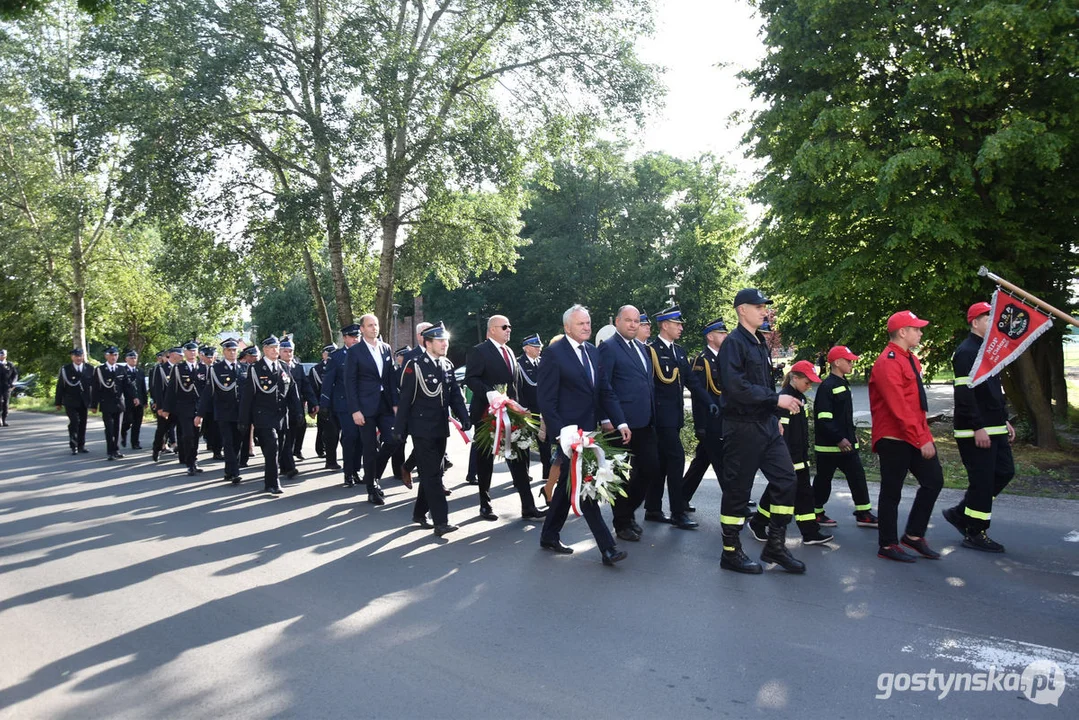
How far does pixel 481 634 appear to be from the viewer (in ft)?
16.1

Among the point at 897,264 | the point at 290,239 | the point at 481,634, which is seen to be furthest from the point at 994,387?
the point at 290,239

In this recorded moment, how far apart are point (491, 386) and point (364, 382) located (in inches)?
75.8

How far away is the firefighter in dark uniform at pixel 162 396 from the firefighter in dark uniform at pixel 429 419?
7179 millimetres

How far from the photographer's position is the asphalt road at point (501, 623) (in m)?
4.01

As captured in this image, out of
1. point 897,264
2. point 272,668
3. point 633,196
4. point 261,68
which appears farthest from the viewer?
point 633,196

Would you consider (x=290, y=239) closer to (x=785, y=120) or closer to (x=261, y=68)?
(x=261, y=68)

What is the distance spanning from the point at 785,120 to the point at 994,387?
8.45 metres

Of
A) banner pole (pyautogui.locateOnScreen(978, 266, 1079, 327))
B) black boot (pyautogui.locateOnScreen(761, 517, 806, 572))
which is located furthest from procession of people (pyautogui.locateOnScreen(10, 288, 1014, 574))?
banner pole (pyautogui.locateOnScreen(978, 266, 1079, 327))

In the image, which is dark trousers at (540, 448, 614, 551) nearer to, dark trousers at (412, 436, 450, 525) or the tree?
dark trousers at (412, 436, 450, 525)

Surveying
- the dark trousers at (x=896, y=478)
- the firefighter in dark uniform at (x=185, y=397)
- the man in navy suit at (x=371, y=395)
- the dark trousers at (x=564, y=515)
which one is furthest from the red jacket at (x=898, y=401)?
the firefighter in dark uniform at (x=185, y=397)

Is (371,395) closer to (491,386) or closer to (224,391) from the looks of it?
(491,386)

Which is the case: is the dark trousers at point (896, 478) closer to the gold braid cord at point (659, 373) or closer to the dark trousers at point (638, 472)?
the dark trousers at point (638, 472)

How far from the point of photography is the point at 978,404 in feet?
22.0

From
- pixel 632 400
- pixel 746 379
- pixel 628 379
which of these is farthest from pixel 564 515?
pixel 746 379
